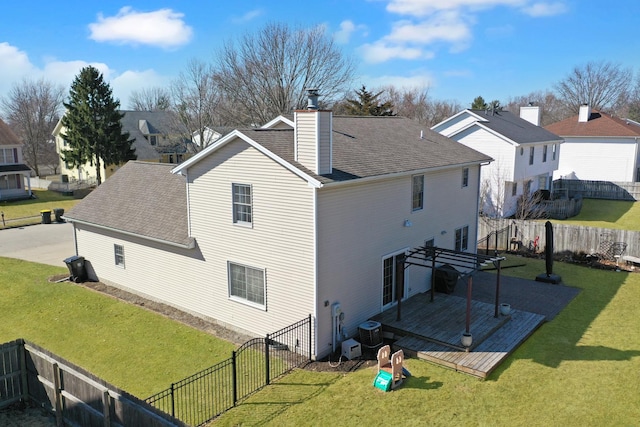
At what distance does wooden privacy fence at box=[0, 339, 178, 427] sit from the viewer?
29.5ft

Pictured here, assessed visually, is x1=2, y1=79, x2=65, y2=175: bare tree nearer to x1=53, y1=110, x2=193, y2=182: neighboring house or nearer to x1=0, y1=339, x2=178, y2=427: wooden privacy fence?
x1=53, y1=110, x2=193, y2=182: neighboring house

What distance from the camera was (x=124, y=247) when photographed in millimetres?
19406

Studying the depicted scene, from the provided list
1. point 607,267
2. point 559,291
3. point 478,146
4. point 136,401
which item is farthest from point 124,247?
point 478,146

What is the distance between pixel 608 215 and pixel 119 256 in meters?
33.4

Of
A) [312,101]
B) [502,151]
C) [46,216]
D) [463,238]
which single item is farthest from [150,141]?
[312,101]

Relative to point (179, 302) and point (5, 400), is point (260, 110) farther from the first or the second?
point (5, 400)

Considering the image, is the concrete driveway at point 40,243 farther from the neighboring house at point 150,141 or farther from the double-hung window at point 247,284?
the neighboring house at point 150,141

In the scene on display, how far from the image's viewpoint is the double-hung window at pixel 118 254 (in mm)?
19750

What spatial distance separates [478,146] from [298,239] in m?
24.1

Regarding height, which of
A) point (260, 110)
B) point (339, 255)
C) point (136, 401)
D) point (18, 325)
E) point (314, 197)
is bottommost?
point (18, 325)

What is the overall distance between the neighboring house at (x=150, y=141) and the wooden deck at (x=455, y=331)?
44723 mm

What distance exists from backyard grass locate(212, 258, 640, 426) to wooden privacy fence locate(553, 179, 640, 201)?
3064 centimetres

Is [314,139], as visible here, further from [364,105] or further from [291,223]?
[364,105]

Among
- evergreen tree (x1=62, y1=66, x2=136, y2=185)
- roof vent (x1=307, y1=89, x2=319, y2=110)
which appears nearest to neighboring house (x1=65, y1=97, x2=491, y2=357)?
roof vent (x1=307, y1=89, x2=319, y2=110)
